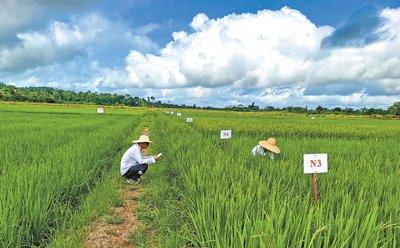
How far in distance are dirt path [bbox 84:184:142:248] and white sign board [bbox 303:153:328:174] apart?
6.99ft

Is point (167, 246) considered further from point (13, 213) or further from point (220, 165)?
point (220, 165)

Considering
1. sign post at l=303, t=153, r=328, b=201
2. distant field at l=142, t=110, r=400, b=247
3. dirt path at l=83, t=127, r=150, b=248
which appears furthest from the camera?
dirt path at l=83, t=127, r=150, b=248

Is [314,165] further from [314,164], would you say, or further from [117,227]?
[117,227]

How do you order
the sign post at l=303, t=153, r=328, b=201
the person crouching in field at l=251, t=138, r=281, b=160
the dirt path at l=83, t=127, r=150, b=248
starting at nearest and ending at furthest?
the sign post at l=303, t=153, r=328, b=201 < the dirt path at l=83, t=127, r=150, b=248 < the person crouching in field at l=251, t=138, r=281, b=160

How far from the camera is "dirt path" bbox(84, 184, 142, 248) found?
423cm

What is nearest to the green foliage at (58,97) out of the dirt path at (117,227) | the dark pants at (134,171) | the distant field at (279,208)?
the dark pants at (134,171)

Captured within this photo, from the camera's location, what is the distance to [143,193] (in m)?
6.38

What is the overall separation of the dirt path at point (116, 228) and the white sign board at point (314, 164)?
213 cm

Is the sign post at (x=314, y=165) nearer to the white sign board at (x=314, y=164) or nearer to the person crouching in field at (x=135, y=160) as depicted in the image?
the white sign board at (x=314, y=164)

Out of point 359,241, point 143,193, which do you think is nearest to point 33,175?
point 143,193

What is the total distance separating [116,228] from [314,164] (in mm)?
2553

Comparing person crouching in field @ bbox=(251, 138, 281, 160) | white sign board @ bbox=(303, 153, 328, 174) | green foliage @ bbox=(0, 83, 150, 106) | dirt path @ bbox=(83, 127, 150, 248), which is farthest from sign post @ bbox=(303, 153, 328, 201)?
green foliage @ bbox=(0, 83, 150, 106)

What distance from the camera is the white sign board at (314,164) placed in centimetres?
401

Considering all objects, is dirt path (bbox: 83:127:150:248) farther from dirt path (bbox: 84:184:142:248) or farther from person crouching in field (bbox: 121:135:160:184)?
person crouching in field (bbox: 121:135:160:184)
